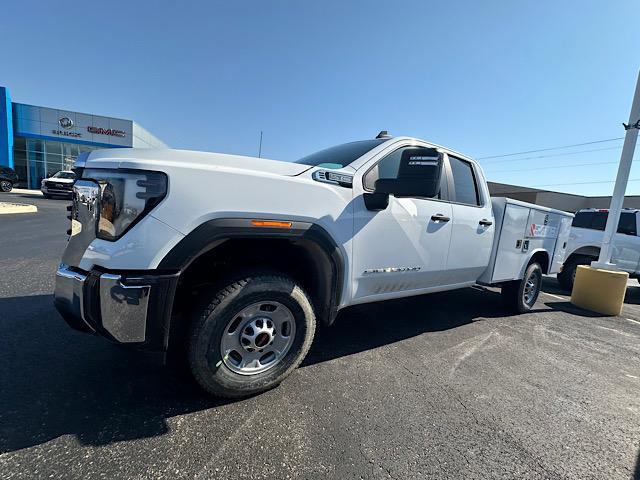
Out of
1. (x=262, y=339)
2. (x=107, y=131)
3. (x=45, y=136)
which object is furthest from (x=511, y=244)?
(x=45, y=136)

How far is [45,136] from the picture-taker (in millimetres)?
29172

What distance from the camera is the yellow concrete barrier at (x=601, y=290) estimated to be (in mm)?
5473

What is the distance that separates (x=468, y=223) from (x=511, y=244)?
3.65 feet

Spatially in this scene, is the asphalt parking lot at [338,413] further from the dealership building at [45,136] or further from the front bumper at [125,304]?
the dealership building at [45,136]

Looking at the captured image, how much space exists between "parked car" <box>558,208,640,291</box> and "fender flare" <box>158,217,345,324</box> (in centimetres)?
782

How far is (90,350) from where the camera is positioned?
8.80 feet

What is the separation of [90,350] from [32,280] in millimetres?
2802

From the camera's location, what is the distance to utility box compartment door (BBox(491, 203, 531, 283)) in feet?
13.4

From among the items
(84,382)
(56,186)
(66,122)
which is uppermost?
(66,122)

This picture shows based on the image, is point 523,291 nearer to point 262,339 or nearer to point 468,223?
point 468,223

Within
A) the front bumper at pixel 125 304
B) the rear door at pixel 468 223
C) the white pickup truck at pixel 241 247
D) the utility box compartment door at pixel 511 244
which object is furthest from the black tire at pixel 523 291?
the front bumper at pixel 125 304

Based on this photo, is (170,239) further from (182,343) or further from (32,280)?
(32,280)

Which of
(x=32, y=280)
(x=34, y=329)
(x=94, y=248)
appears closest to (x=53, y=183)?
(x=32, y=280)

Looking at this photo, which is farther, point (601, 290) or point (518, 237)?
point (601, 290)
